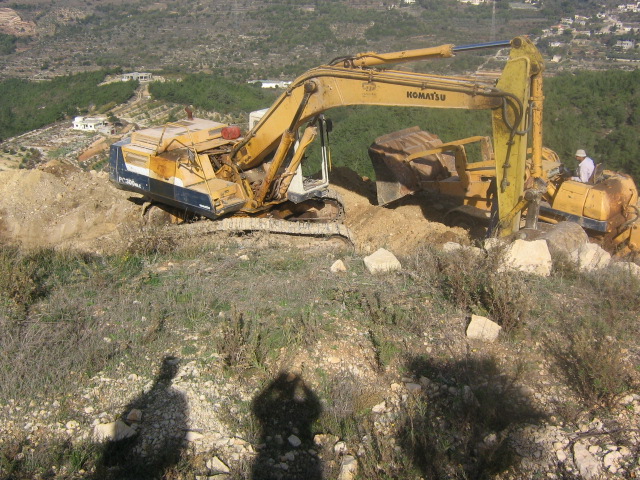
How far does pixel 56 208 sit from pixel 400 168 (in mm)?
6834

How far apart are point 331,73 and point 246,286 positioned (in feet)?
11.9

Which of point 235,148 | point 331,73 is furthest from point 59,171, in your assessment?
point 331,73

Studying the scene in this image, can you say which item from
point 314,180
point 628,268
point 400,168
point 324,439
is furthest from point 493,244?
point 400,168

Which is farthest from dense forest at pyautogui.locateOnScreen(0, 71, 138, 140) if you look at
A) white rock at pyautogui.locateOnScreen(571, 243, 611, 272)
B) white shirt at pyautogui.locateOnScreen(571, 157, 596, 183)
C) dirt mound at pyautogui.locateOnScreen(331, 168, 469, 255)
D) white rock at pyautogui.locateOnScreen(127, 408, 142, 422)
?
white rock at pyautogui.locateOnScreen(127, 408, 142, 422)

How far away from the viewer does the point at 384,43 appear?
191 feet

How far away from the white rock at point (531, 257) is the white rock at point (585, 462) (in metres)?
2.98

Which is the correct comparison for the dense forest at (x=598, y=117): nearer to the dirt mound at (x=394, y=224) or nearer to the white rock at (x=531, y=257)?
the dirt mound at (x=394, y=224)

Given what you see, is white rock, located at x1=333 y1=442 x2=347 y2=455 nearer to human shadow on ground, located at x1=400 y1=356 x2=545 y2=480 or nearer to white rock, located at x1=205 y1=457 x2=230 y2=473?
human shadow on ground, located at x1=400 y1=356 x2=545 y2=480

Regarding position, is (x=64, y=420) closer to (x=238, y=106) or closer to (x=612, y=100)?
(x=612, y=100)

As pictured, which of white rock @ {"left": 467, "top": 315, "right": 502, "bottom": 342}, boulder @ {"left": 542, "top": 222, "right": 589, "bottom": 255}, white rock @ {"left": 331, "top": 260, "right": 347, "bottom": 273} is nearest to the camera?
white rock @ {"left": 467, "top": 315, "right": 502, "bottom": 342}

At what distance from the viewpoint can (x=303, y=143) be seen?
9.20 metres

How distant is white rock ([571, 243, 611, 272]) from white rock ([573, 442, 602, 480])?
3.31 m

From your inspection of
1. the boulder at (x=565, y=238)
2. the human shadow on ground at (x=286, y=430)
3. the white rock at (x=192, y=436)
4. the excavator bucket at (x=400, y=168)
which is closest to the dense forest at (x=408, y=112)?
the excavator bucket at (x=400, y=168)

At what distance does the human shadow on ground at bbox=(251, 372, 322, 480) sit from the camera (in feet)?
13.5
